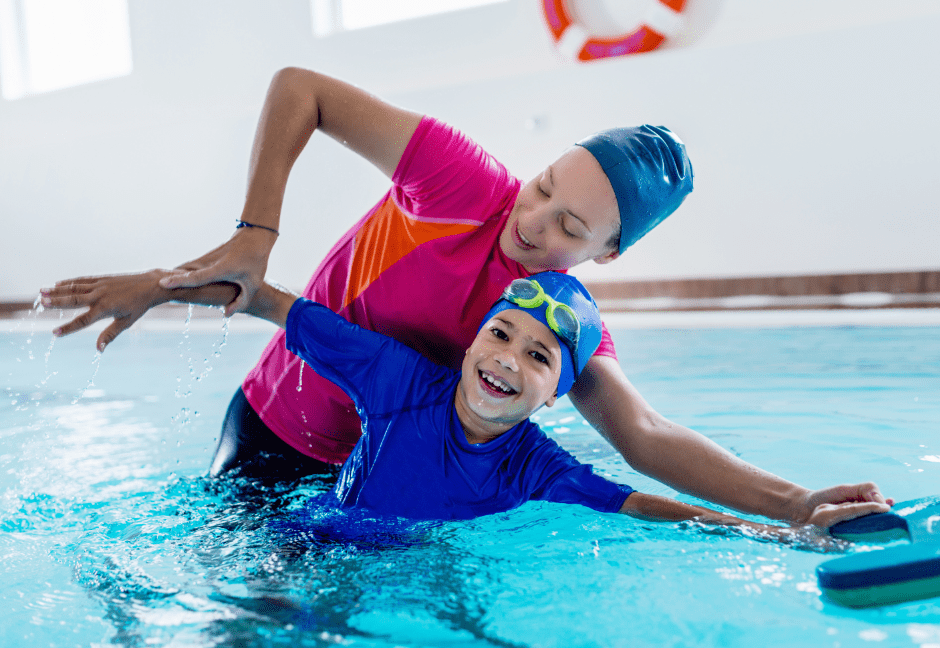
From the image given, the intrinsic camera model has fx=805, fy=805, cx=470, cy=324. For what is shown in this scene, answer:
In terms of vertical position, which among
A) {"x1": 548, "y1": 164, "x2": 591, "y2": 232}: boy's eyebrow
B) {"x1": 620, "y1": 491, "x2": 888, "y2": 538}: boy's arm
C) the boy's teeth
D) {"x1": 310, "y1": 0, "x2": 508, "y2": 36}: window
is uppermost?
{"x1": 310, "y1": 0, "x2": 508, "y2": 36}: window

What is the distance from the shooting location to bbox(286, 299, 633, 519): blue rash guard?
83.1 inches

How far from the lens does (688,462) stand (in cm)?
209

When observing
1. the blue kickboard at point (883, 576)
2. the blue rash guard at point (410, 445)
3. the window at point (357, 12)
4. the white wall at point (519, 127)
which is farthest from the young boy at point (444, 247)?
the window at point (357, 12)

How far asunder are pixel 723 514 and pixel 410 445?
816 mm

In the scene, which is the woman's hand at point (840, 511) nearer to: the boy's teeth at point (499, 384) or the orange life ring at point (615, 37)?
the boy's teeth at point (499, 384)

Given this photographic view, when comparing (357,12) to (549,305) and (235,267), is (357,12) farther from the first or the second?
(235,267)

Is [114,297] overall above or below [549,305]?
above

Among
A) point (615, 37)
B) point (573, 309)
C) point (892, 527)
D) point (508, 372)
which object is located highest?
point (615, 37)

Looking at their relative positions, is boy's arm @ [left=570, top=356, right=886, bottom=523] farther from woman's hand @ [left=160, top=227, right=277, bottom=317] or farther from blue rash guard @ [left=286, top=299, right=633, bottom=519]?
woman's hand @ [left=160, top=227, right=277, bottom=317]

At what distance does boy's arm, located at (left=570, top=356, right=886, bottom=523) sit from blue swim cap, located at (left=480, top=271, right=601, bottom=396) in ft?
0.38

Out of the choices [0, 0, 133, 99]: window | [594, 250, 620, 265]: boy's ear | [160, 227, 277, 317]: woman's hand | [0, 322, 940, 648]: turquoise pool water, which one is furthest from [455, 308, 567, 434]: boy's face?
[0, 0, 133, 99]: window

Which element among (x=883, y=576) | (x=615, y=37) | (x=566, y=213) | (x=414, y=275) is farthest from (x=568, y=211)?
(x=615, y=37)

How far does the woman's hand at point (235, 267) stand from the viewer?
5.68 feet

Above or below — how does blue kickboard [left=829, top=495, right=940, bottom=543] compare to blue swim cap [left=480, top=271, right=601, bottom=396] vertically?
below
